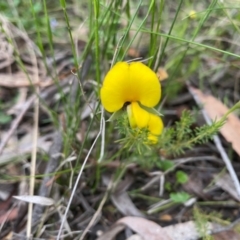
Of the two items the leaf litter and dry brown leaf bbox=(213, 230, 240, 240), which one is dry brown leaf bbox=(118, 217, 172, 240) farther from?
dry brown leaf bbox=(213, 230, 240, 240)

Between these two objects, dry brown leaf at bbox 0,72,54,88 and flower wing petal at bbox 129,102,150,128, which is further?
dry brown leaf at bbox 0,72,54,88

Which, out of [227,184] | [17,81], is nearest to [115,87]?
[227,184]

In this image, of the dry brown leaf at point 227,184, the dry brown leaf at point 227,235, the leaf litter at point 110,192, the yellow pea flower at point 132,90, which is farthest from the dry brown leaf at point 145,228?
the yellow pea flower at point 132,90

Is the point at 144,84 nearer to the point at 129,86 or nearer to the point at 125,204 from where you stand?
the point at 129,86

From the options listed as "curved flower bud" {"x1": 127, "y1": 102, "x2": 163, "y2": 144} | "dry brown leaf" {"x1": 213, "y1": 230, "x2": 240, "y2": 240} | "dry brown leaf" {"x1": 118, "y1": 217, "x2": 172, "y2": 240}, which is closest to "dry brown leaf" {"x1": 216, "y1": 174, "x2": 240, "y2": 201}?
"dry brown leaf" {"x1": 213, "y1": 230, "x2": 240, "y2": 240}

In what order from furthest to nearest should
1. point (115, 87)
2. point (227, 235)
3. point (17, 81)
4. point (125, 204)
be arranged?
point (17, 81)
point (125, 204)
point (227, 235)
point (115, 87)
